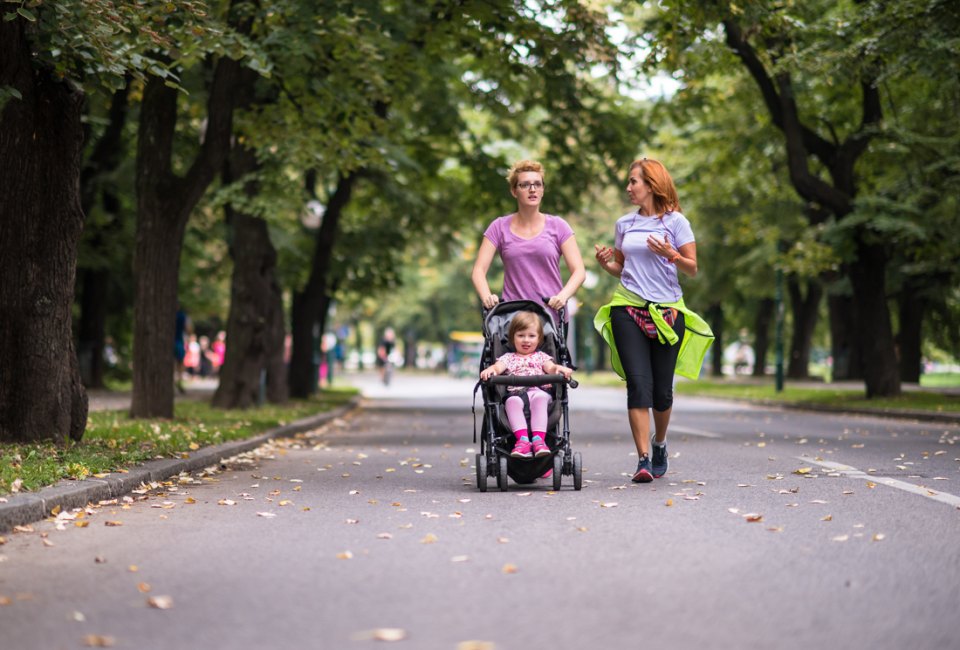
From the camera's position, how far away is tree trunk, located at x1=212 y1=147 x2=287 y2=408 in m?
21.1

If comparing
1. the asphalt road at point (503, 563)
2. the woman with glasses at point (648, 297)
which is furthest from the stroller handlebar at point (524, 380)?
the woman with glasses at point (648, 297)

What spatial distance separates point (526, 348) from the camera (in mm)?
8820

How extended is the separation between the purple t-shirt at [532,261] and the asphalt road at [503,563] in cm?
133

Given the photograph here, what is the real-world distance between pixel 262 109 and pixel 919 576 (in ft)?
41.9

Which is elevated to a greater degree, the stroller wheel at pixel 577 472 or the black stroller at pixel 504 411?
the black stroller at pixel 504 411

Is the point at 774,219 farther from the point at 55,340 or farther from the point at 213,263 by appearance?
the point at 55,340

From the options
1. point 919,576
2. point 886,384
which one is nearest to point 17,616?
point 919,576

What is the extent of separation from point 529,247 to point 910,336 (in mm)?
31083

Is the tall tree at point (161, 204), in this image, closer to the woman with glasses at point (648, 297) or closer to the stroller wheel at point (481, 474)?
the woman with glasses at point (648, 297)

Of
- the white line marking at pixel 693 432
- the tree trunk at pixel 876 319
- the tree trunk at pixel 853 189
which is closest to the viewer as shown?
the white line marking at pixel 693 432

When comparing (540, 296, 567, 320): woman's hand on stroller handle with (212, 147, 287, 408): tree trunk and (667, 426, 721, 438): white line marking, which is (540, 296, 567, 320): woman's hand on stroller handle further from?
(212, 147, 287, 408): tree trunk

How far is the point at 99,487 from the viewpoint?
28.6 feet

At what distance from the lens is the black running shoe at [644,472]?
955cm

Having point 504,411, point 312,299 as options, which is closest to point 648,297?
point 504,411
